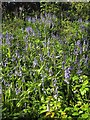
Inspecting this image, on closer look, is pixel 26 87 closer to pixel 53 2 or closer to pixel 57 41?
pixel 57 41

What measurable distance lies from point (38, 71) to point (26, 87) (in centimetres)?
24

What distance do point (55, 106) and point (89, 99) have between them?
0.44 meters

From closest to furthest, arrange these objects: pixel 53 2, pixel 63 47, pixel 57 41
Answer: pixel 63 47 < pixel 57 41 < pixel 53 2

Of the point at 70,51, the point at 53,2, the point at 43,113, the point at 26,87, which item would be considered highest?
the point at 53,2

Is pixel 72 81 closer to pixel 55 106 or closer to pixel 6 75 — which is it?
pixel 55 106

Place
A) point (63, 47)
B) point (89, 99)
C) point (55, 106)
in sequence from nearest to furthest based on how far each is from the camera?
point (55, 106) < point (89, 99) < point (63, 47)

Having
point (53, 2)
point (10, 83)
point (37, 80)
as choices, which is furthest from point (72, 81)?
point (53, 2)

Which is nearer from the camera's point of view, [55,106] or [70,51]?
[55,106]

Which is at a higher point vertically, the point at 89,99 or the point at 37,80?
the point at 37,80

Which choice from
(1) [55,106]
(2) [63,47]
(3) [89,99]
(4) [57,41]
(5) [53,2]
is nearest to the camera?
(1) [55,106]

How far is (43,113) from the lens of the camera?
305 cm

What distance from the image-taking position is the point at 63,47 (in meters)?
3.86

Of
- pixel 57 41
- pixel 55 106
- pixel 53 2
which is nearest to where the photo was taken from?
pixel 55 106

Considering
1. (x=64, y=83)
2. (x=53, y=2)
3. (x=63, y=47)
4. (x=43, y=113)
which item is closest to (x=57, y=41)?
(x=63, y=47)
